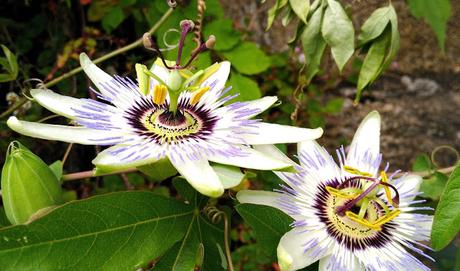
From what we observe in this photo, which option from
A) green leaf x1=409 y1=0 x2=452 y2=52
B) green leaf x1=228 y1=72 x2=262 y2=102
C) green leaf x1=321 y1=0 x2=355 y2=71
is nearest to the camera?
green leaf x1=321 y1=0 x2=355 y2=71

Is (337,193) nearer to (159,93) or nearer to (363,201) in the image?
(363,201)

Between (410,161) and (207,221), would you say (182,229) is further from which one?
(410,161)

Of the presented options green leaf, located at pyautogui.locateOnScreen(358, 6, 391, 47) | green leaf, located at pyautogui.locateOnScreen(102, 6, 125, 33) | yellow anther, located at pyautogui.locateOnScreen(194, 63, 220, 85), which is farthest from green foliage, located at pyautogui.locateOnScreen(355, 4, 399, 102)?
green leaf, located at pyautogui.locateOnScreen(102, 6, 125, 33)

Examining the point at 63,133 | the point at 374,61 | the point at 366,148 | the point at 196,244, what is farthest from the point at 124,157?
the point at 374,61

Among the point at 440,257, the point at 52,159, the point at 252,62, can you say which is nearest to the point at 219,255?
the point at 252,62

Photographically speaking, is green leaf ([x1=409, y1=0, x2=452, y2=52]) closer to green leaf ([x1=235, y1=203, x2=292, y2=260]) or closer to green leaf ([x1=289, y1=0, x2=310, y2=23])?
green leaf ([x1=289, y1=0, x2=310, y2=23])

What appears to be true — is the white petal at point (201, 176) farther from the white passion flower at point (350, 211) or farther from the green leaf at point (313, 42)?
the green leaf at point (313, 42)
